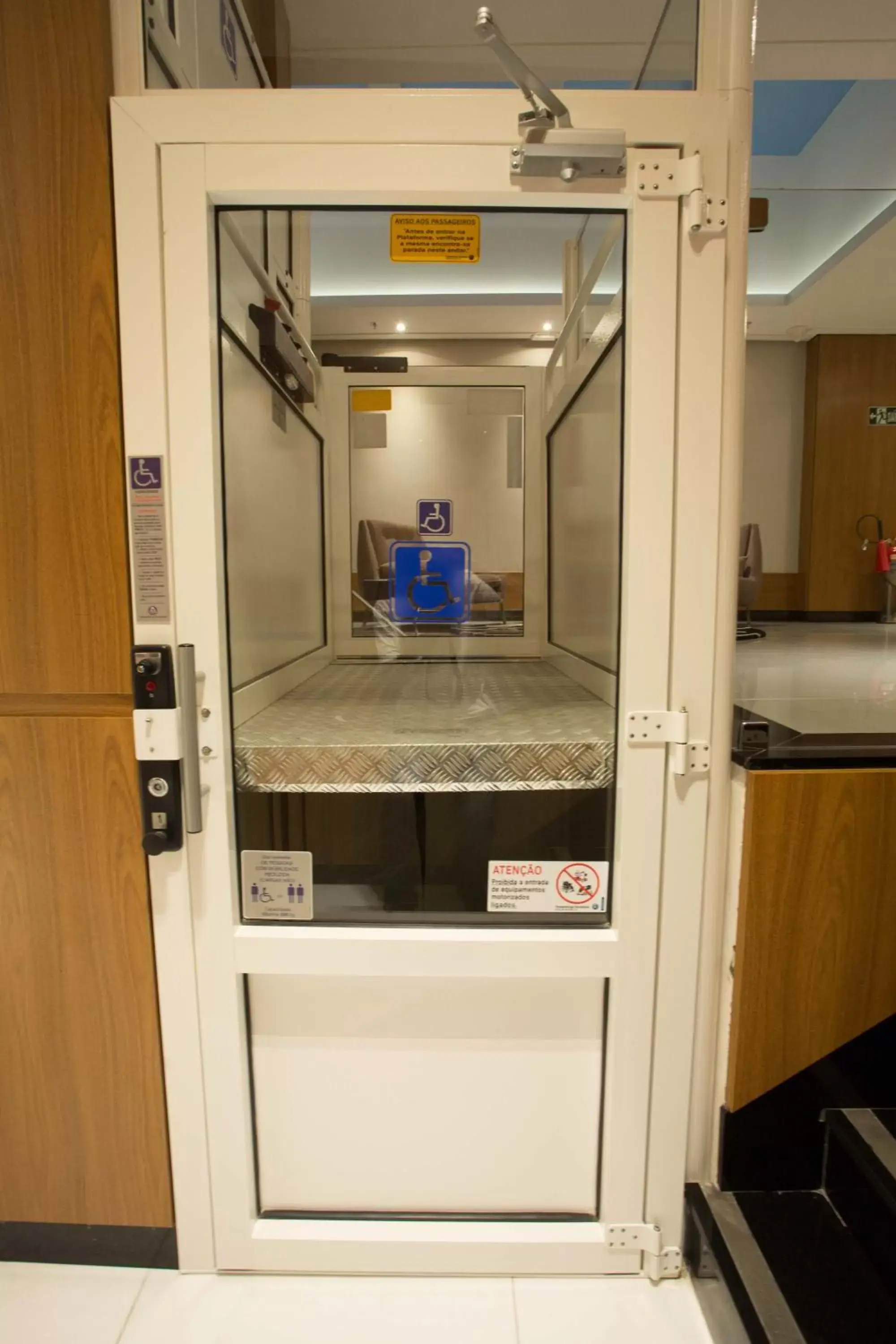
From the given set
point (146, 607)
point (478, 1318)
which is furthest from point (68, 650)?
point (478, 1318)

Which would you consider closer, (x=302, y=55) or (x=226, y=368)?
(x=226, y=368)

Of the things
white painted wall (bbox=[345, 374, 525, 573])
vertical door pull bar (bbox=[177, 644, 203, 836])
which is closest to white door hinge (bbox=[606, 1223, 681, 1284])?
vertical door pull bar (bbox=[177, 644, 203, 836])

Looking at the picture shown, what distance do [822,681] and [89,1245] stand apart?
7.32 ft

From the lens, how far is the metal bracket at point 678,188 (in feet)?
3.23

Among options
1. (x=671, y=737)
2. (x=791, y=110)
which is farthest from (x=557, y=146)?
(x=791, y=110)

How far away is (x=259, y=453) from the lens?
1.38m

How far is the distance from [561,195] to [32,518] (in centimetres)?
110

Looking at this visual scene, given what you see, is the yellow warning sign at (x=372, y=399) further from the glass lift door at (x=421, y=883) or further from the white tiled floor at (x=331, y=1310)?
the white tiled floor at (x=331, y=1310)

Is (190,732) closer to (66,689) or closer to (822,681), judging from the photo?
(66,689)

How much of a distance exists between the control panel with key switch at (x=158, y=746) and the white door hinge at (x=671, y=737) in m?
0.84

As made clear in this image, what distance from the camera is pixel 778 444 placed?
3189 mm

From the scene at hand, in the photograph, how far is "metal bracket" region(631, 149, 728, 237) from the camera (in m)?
0.99

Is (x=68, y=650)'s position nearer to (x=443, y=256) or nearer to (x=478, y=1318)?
(x=443, y=256)

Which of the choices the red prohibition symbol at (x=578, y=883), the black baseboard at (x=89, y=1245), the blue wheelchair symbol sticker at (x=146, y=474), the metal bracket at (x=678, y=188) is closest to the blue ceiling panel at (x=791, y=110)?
the metal bracket at (x=678, y=188)
